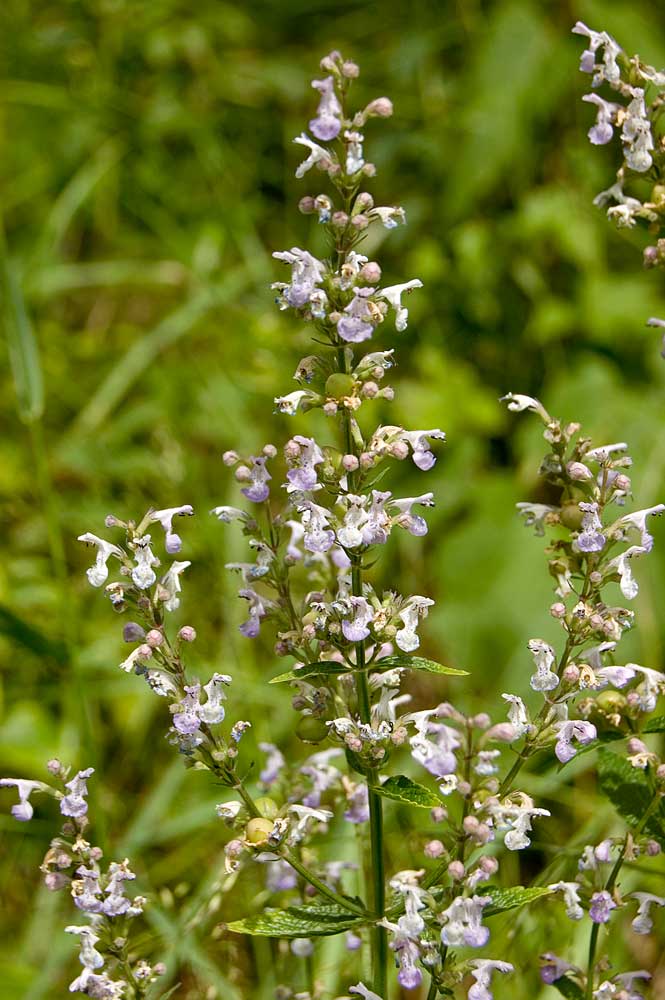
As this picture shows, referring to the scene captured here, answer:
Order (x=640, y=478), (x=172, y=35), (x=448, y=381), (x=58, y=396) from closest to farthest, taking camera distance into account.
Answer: (x=640, y=478) < (x=448, y=381) < (x=58, y=396) < (x=172, y=35)

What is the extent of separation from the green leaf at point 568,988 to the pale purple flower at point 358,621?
0.57 m

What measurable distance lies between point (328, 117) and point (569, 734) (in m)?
0.70

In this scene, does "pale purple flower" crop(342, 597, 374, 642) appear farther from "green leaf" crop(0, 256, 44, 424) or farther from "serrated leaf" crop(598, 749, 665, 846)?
"green leaf" crop(0, 256, 44, 424)

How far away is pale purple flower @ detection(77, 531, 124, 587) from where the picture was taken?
114 cm

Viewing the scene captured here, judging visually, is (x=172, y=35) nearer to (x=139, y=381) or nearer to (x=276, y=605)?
(x=139, y=381)

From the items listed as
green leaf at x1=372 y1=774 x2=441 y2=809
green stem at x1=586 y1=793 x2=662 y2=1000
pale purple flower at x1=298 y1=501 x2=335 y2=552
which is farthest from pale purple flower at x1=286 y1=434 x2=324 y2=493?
green stem at x1=586 y1=793 x2=662 y2=1000

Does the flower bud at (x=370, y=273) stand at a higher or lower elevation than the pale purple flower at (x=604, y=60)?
lower

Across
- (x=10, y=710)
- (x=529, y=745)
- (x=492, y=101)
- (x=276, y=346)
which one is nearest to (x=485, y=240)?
(x=492, y=101)

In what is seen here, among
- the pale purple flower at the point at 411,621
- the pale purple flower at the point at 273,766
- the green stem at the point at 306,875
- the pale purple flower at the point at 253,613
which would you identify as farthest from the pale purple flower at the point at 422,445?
the pale purple flower at the point at 273,766

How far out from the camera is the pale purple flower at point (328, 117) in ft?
3.70

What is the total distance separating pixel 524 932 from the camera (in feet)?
5.82

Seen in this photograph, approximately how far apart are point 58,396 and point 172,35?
1.60m

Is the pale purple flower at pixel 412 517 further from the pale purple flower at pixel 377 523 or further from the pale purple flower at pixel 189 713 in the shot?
the pale purple flower at pixel 189 713

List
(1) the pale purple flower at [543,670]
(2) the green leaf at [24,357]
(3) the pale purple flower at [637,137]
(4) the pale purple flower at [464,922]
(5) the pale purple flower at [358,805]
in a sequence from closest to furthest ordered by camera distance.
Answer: (4) the pale purple flower at [464,922] < (1) the pale purple flower at [543,670] < (3) the pale purple flower at [637,137] < (5) the pale purple flower at [358,805] < (2) the green leaf at [24,357]
